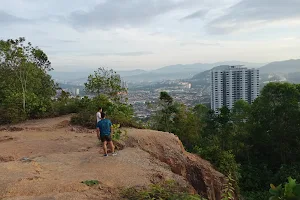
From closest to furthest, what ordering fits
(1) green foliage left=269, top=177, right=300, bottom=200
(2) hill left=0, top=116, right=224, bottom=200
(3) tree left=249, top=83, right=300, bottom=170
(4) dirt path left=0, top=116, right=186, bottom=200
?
1. (1) green foliage left=269, top=177, right=300, bottom=200
2. (4) dirt path left=0, top=116, right=186, bottom=200
3. (2) hill left=0, top=116, right=224, bottom=200
4. (3) tree left=249, top=83, right=300, bottom=170

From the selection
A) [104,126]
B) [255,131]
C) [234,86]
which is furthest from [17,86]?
[234,86]

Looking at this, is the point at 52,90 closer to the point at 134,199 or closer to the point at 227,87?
the point at 134,199

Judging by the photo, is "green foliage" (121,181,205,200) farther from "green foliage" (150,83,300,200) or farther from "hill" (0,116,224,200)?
"green foliage" (150,83,300,200)

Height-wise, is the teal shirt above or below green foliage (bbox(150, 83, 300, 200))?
above

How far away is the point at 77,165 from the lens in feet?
23.3

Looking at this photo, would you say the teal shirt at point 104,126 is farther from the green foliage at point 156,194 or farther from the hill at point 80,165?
the green foliage at point 156,194

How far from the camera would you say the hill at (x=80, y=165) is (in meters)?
5.44

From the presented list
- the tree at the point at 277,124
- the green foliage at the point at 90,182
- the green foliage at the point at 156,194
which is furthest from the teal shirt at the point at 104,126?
the tree at the point at 277,124

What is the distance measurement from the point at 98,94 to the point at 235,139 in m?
11.9

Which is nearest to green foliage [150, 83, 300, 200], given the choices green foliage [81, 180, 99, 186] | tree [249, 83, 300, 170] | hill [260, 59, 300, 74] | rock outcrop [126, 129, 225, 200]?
tree [249, 83, 300, 170]

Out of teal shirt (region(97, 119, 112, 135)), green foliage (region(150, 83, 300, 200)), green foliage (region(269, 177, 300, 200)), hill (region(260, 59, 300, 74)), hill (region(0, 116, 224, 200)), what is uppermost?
hill (region(260, 59, 300, 74))

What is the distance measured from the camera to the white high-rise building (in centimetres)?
4262

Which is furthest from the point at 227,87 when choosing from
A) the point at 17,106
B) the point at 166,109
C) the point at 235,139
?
the point at 17,106

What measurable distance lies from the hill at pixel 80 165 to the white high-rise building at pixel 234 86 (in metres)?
33.2
